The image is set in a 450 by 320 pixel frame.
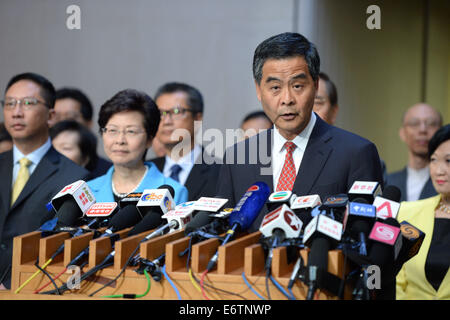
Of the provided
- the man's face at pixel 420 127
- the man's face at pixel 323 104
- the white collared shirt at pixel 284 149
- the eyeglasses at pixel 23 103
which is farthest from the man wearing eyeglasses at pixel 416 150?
the eyeglasses at pixel 23 103

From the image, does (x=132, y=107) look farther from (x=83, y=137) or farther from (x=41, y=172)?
(x=83, y=137)

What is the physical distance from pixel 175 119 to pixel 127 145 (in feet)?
3.48

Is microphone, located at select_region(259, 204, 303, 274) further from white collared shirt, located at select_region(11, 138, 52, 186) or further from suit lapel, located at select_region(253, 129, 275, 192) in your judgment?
white collared shirt, located at select_region(11, 138, 52, 186)

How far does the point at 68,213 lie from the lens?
1.95m

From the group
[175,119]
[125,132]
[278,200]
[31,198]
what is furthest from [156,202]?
[175,119]

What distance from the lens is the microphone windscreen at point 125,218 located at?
1938 mm

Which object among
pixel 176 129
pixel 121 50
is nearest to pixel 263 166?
pixel 176 129

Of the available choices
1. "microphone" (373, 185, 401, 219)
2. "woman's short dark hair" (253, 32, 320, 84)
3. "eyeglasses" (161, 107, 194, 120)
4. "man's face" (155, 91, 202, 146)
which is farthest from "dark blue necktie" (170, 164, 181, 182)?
"microphone" (373, 185, 401, 219)

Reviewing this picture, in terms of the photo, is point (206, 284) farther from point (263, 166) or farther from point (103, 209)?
point (263, 166)

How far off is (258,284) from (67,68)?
4.54m

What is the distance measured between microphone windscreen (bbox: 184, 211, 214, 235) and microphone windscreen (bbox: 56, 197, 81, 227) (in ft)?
1.42

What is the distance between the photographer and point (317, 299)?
1459 mm

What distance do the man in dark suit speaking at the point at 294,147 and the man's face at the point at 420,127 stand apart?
2.44m

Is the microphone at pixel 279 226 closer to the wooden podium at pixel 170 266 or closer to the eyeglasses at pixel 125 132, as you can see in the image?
the wooden podium at pixel 170 266
